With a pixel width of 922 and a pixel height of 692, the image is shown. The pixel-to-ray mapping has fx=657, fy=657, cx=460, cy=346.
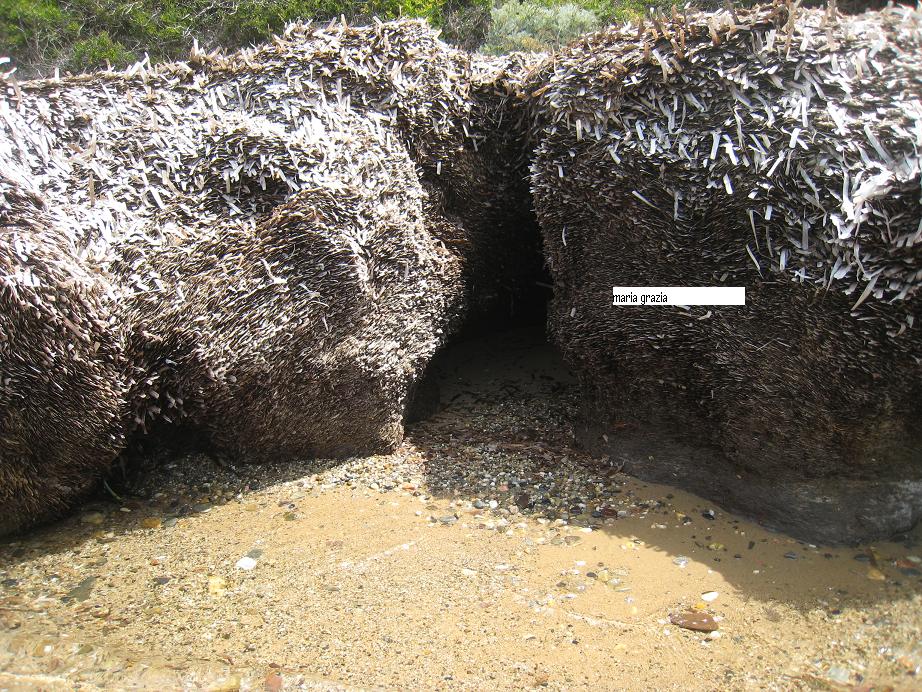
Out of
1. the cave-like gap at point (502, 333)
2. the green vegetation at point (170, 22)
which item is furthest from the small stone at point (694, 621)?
the green vegetation at point (170, 22)

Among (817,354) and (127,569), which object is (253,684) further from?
(817,354)

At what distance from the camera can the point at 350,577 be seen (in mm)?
2465

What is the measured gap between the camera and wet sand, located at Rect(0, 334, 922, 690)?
6.64 ft

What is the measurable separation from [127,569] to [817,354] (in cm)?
273

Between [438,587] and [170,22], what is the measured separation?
713 cm

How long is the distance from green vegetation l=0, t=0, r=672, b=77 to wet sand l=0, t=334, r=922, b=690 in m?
5.33

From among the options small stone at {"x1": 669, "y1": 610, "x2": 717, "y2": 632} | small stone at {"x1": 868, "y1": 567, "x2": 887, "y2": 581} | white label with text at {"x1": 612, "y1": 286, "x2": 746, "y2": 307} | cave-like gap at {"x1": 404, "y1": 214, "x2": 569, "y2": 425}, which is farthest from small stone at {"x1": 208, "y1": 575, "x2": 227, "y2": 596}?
small stone at {"x1": 868, "y1": 567, "x2": 887, "y2": 581}

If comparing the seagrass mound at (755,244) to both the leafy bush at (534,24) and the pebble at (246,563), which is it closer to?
the pebble at (246,563)

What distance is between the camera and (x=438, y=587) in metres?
2.40

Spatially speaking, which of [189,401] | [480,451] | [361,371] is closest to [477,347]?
[480,451]

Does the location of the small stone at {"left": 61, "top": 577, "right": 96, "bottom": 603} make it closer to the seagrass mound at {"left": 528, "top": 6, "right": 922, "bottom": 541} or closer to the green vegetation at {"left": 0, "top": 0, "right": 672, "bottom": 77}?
the seagrass mound at {"left": 528, "top": 6, "right": 922, "bottom": 541}

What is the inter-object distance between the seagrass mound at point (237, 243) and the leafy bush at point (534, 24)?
10.7 ft

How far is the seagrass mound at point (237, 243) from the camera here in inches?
101

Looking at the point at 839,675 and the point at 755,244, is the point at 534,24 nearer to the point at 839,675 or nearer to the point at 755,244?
the point at 755,244
